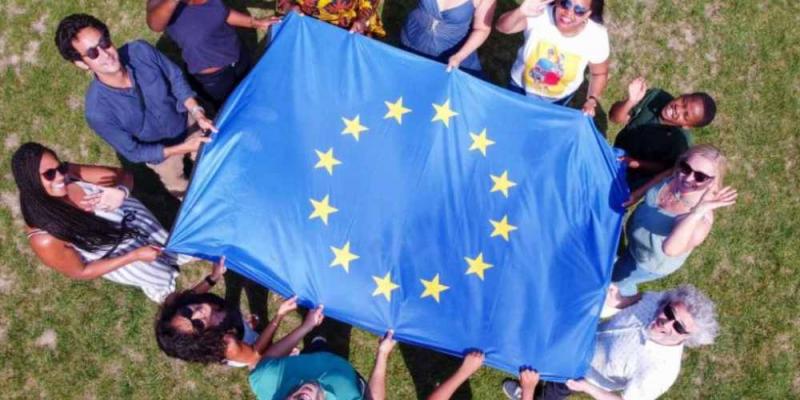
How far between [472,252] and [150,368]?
369 cm

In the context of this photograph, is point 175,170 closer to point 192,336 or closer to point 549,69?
point 192,336

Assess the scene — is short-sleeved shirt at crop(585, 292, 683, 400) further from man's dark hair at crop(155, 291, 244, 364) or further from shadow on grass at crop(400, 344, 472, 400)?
man's dark hair at crop(155, 291, 244, 364)

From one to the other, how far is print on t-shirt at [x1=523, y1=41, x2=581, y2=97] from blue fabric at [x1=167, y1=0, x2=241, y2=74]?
266 cm

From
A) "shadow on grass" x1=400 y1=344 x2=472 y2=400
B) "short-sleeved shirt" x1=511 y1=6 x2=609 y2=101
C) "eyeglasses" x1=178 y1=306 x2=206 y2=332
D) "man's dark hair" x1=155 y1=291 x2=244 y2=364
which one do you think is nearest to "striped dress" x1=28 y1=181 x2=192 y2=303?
"man's dark hair" x1=155 y1=291 x2=244 y2=364

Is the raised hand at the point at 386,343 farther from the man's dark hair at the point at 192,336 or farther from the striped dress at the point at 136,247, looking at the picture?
the striped dress at the point at 136,247

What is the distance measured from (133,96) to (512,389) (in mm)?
4406

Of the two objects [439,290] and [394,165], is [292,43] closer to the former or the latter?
[394,165]

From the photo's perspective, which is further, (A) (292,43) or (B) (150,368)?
(B) (150,368)

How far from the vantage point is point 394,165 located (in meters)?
5.15

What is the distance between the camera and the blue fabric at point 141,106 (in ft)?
15.6

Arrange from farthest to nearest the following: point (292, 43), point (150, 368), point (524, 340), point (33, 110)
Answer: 1. point (33, 110)
2. point (150, 368)
3. point (292, 43)
4. point (524, 340)

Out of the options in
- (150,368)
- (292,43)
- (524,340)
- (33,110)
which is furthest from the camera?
(33,110)

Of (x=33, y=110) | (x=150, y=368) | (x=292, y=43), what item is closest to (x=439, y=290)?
(x=292, y=43)

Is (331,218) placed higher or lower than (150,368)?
higher
